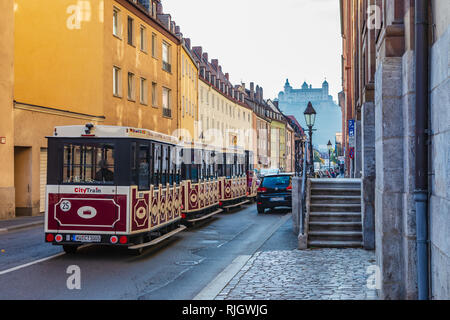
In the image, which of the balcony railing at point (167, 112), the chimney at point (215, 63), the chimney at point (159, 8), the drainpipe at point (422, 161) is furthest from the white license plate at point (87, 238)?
the chimney at point (215, 63)

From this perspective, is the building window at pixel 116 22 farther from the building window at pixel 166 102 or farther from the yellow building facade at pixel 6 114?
the yellow building facade at pixel 6 114

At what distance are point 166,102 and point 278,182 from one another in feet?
63.8

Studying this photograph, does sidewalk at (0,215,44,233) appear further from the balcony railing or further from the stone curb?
the balcony railing

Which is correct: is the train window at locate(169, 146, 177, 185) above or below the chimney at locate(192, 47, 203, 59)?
below

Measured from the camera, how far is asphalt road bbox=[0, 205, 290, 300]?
875cm

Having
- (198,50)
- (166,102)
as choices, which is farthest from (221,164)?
(198,50)

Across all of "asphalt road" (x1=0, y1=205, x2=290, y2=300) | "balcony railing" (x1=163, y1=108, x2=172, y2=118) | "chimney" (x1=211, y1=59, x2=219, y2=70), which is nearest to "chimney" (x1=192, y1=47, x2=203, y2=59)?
"chimney" (x1=211, y1=59, x2=219, y2=70)

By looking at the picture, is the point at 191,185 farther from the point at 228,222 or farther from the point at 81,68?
the point at 81,68

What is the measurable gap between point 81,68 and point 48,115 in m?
6.76

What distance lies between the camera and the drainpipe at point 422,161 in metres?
6.34

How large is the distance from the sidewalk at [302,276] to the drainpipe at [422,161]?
1532mm

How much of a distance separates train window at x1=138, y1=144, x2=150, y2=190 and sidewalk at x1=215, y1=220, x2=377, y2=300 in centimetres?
270

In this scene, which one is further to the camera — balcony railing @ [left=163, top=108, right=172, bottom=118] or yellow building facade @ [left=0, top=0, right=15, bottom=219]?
balcony railing @ [left=163, top=108, right=172, bottom=118]

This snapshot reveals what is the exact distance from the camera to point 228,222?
21.4 meters
